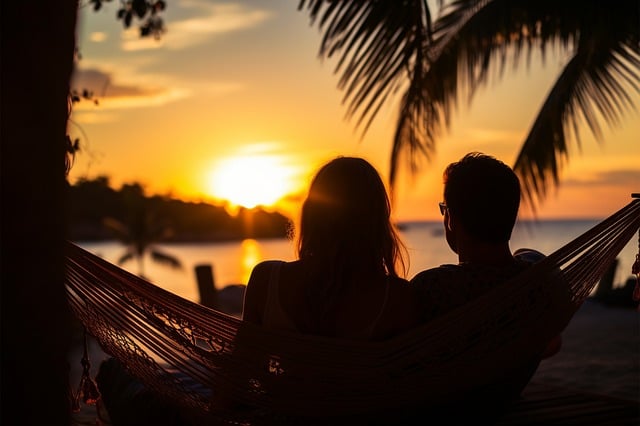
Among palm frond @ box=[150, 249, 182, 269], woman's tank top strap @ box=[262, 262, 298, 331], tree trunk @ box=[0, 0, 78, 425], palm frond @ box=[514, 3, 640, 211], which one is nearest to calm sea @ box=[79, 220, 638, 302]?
palm frond @ box=[150, 249, 182, 269]

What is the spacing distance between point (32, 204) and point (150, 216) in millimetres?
26574

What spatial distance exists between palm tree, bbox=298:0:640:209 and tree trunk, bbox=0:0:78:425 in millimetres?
1969

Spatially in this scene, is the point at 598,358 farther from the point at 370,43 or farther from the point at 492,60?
the point at 370,43

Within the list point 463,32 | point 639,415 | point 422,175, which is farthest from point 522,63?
point 639,415

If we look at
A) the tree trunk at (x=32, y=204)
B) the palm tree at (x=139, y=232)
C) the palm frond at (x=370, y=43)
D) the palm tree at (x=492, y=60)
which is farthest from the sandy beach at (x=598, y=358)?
the palm tree at (x=139, y=232)

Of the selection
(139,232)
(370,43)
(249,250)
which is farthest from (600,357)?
(249,250)

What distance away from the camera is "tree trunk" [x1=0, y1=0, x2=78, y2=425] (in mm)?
979

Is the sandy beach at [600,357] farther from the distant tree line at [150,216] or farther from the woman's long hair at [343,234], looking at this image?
the distant tree line at [150,216]

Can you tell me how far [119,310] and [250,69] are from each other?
7.09m

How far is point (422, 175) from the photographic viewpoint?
381cm

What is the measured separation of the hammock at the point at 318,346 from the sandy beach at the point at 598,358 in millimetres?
1533

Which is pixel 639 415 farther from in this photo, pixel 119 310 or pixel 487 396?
pixel 119 310

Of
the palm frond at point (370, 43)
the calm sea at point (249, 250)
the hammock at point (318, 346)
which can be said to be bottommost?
the calm sea at point (249, 250)

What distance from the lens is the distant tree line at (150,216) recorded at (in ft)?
88.6
